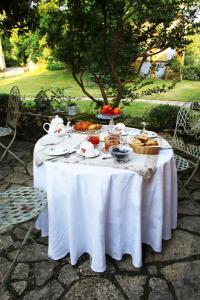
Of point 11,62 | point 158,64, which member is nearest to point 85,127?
point 158,64

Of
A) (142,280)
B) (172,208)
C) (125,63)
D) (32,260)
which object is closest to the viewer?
(142,280)

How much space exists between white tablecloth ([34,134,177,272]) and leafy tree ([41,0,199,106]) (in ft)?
8.27

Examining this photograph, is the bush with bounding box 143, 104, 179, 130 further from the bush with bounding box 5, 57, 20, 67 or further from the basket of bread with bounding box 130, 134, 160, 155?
the bush with bounding box 5, 57, 20, 67

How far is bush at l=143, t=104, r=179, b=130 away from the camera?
13.7 ft

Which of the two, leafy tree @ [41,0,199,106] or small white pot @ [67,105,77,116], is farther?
small white pot @ [67,105,77,116]

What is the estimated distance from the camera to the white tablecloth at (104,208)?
204 centimetres

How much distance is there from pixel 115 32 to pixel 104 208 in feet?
10.2

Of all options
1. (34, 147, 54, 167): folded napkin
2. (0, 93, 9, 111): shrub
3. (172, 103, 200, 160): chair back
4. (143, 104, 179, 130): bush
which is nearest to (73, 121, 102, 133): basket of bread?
(34, 147, 54, 167): folded napkin

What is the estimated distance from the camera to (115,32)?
4.23 m

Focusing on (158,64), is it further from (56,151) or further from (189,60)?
(189,60)

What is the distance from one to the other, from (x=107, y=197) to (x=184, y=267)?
90cm

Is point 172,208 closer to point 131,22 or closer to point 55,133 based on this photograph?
point 55,133

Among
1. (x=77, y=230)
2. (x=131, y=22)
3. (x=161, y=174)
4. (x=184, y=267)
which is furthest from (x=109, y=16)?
(x=184, y=267)

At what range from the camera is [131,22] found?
4.29m
